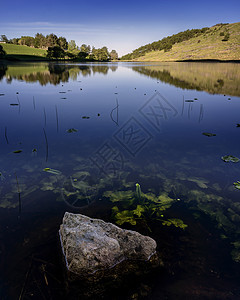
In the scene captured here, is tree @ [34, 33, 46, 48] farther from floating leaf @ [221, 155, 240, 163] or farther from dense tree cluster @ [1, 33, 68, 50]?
floating leaf @ [221, 155, 240, 163]

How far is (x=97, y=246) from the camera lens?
12.0 feet

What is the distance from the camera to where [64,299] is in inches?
130

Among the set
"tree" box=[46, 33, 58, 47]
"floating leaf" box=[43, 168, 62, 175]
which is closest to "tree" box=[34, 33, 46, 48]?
"tree" box=[46, 33, 58, 47]

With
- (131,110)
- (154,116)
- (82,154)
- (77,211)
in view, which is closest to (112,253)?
(77,211)

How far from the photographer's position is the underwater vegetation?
16.4 feet

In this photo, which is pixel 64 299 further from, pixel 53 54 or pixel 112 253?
pixel 53 54

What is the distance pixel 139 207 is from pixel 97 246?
81.2 inches

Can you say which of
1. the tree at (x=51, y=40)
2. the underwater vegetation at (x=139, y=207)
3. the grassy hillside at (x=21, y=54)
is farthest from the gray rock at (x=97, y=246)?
the tree at (x=51, y=40)

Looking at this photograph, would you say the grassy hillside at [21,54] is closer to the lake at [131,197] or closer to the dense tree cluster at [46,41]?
the dense tree cluster at [46,41]

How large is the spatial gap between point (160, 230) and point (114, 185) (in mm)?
2265

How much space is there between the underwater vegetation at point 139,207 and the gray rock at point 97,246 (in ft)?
2.94

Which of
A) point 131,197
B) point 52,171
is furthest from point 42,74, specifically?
point 131,197

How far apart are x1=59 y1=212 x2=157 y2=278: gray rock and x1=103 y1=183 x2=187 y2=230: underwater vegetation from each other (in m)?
0.90

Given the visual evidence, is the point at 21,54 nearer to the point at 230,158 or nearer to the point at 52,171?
the point at 52,171
